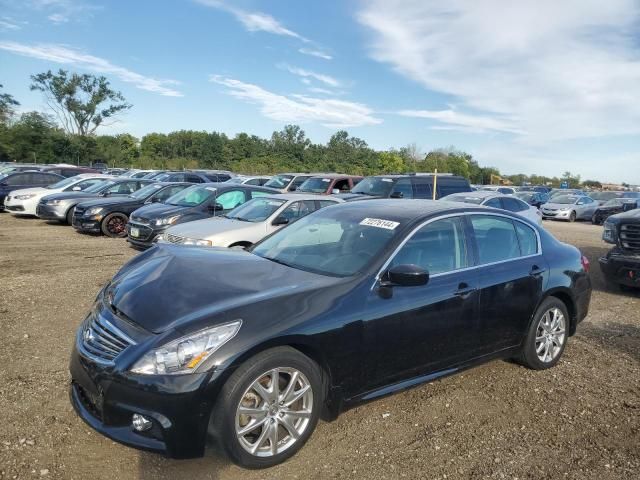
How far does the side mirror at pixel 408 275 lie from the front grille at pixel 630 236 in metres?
5.70

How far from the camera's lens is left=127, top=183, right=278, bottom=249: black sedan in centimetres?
1037

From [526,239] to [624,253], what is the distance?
398cm

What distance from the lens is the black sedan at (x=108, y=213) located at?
1293 cm

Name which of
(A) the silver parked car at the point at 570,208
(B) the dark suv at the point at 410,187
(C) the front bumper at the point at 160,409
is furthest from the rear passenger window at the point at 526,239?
(A) the silver parked car at the point at 570,208

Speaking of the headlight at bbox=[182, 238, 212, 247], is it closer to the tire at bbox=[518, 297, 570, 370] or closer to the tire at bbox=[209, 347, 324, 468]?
the tire at bbox=[518, 297, 570, 370]

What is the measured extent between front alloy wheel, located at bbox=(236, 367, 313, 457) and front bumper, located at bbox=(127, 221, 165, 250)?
7.40 meters

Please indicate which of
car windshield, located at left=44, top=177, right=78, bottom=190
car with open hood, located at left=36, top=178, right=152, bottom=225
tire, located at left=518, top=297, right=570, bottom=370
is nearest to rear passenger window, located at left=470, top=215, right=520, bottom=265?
tire, located at left=518, top=297, right=570, bottom=370

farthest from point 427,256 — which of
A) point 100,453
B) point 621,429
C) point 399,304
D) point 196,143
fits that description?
point 196,143

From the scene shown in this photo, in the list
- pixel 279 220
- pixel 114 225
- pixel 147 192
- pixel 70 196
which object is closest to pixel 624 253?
pixel 279 220

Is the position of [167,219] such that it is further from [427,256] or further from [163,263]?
[427,256]

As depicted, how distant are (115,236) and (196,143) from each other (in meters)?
70.7

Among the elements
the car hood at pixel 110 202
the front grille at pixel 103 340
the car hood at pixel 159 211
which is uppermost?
the front grille at pixel 103 340

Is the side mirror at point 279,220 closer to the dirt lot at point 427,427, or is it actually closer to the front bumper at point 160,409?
the dirt lot at point 427,427

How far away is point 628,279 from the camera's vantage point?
7727 mm
